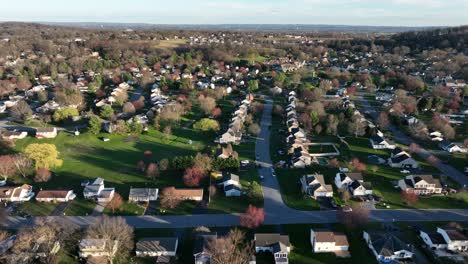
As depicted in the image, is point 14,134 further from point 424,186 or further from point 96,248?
point 424,186

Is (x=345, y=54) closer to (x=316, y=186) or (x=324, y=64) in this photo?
(x=324, y=64)

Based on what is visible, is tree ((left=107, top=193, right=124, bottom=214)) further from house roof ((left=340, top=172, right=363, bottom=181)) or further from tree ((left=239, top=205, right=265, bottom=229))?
house roof ((left=340, top=172, right=363, bottom=181))

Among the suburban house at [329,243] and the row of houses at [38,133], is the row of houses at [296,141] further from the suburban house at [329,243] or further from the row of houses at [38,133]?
the row of houses at [38,133]

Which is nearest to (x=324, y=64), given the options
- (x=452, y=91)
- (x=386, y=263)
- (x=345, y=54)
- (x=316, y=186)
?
(x=345, y=54)

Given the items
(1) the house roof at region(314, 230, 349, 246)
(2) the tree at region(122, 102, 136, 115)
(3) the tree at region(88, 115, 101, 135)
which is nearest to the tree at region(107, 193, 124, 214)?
(1) the house roof at region(314, 230, 349, 246)

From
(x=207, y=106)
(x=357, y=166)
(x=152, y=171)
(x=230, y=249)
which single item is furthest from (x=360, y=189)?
(x=207, y=106)

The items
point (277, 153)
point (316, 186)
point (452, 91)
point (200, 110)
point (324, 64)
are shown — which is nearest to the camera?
point (316, 186)
